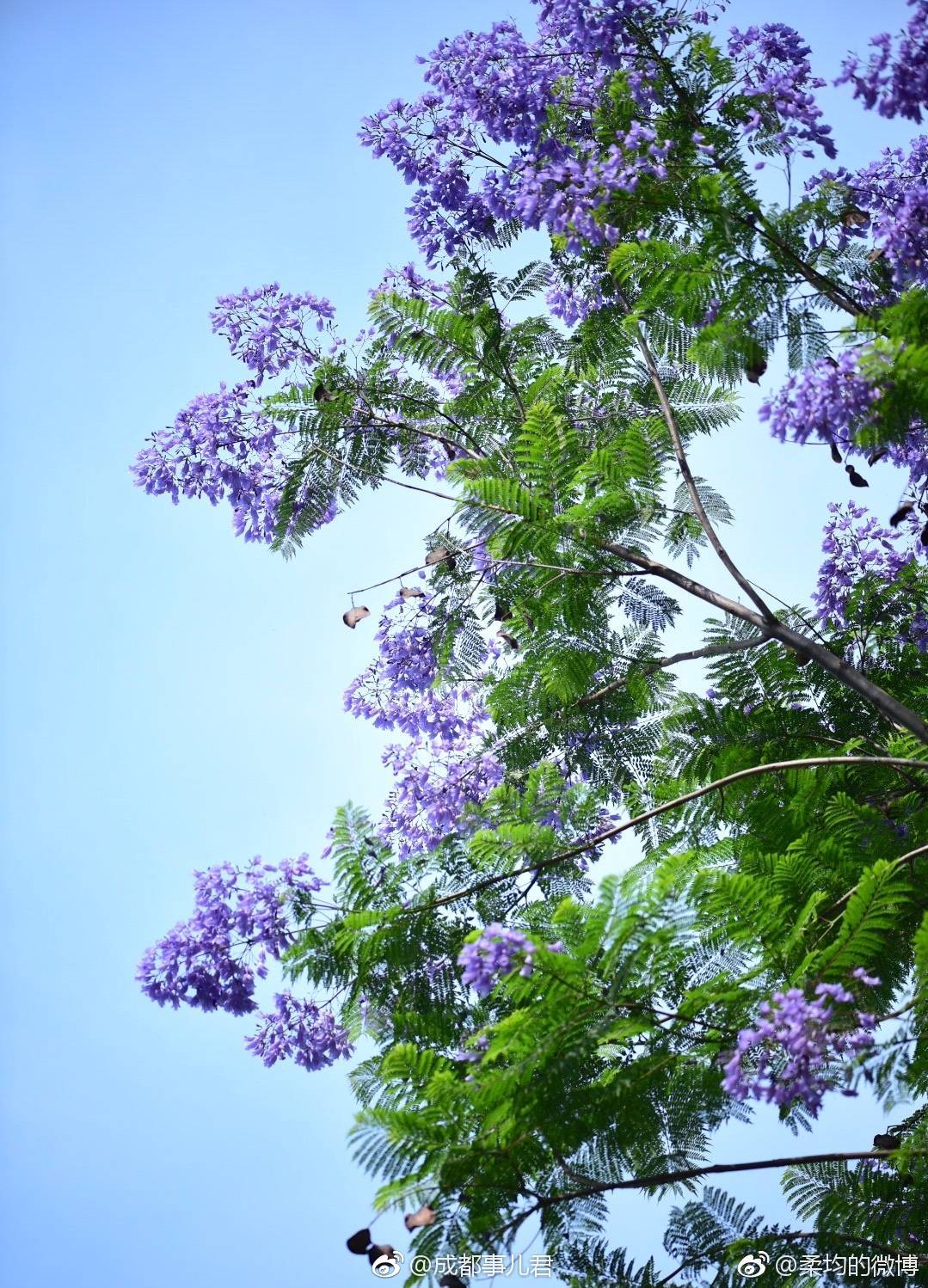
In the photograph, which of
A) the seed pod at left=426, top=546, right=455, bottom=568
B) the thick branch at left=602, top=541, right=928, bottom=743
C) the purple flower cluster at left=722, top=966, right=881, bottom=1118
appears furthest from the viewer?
the seed pod at left=426, top=546, right=455, bottom=568

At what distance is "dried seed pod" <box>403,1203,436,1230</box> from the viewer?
2881mm

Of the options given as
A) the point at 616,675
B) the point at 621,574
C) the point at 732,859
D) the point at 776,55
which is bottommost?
the point at 732,859

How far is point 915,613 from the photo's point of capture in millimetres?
4871

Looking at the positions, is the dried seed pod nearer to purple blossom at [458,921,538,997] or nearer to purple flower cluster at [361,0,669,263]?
purple blossom at [458,921,538,997]

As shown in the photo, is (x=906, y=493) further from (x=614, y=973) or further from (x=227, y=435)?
(x=227, y=435)

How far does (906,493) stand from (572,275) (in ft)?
6.44

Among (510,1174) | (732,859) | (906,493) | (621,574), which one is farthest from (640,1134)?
(906,493)

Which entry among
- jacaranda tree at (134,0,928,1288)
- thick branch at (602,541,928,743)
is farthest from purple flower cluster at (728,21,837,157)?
thick branch at (602,541,928,743)

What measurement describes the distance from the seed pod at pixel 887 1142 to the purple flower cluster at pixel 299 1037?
209cm

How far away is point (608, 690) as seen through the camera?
4.46 m

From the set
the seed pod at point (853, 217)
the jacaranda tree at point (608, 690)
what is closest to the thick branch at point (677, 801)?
the jacaranda tree at point (608, 690)

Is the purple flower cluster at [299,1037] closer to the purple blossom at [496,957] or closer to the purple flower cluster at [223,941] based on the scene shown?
the purple flower cluster at [223,941]

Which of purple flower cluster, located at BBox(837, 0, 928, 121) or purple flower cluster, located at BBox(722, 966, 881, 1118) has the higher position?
purple flower cluster, located at BBox(837, 0, 928, 121)

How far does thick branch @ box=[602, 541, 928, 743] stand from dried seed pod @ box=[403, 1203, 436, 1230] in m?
2.05
